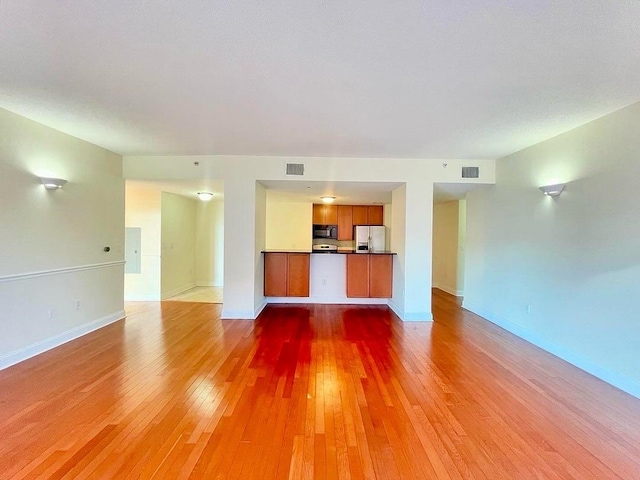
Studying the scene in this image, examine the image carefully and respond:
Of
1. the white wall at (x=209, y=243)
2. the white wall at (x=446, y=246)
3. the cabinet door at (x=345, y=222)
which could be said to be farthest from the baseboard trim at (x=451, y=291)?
the white wall at (x=209, y=243)

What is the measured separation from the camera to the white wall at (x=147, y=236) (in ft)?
21.2

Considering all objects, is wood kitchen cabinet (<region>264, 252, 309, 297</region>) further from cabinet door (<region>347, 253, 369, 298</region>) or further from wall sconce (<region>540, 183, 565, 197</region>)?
wall sconce (<region>540, 183, 565, 197</region>)

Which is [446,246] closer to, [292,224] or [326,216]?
[326,216]

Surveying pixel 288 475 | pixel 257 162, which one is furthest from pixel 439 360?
pixel 257 162

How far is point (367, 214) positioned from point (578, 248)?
512 cm

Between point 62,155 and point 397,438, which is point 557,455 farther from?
point 62,155

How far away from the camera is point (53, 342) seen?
147 inches

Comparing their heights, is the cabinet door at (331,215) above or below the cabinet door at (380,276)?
above

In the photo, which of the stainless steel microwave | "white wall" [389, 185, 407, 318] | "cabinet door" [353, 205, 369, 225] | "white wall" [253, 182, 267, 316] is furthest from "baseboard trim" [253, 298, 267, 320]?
"cabinet door" [353, 205, 369, 225]

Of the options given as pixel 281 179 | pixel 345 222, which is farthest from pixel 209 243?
pixel 281 179

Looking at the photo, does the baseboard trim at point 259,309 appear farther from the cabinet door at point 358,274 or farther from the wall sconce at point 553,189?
the wall sconce at point 553,189

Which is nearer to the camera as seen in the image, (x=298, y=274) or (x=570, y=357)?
(x=570, y=357)

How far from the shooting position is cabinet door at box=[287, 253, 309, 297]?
19.3 ft

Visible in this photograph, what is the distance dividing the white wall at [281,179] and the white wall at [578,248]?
98 cm
